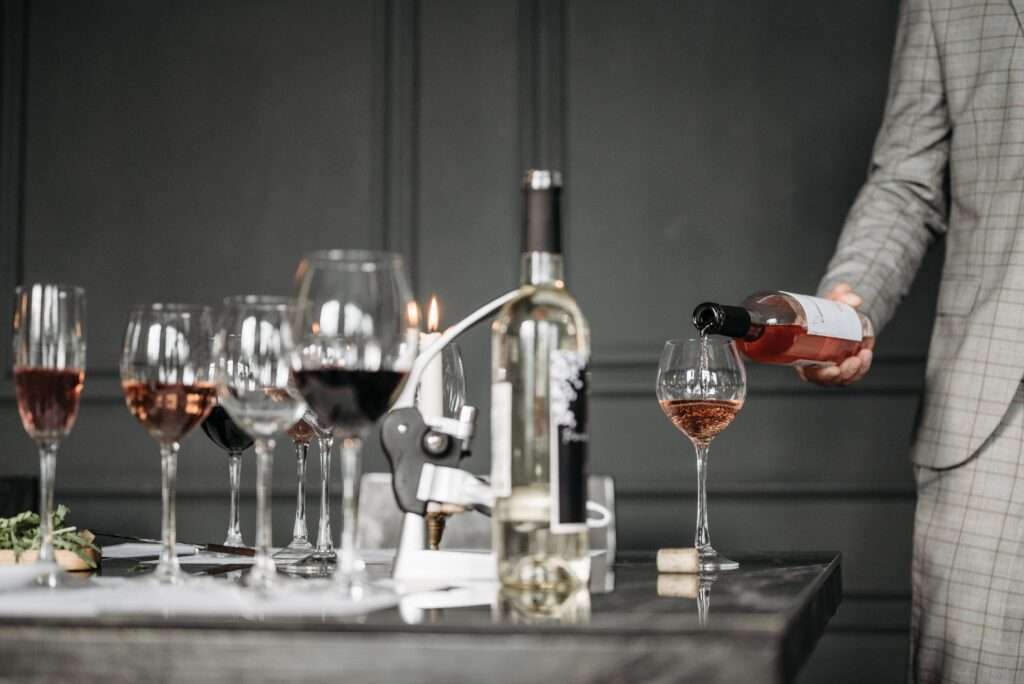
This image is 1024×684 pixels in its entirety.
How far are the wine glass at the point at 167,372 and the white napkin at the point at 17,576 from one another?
85 millimetres

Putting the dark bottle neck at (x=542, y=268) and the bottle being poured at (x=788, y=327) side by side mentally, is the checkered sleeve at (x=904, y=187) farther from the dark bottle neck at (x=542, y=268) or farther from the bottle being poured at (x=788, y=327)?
the dark bottle neck at (x=542, y=268)

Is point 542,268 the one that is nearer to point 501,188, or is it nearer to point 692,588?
point 692,588

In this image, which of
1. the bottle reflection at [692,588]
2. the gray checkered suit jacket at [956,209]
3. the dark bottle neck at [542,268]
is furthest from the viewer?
the gray checkered suit jacket at [956,209]

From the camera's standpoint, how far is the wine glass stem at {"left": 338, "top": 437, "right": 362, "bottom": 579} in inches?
31.1

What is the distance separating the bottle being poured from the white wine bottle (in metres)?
0.45

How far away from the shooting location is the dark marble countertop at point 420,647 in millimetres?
634

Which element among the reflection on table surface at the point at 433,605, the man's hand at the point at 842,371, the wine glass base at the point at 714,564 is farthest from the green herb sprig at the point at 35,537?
the man's hand at the point at 842,371

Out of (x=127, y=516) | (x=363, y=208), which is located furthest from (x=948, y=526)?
(x=127, y=516)

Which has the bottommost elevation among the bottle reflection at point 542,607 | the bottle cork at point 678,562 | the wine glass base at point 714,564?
the wine glass base at point 714,564

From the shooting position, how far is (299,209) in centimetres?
295

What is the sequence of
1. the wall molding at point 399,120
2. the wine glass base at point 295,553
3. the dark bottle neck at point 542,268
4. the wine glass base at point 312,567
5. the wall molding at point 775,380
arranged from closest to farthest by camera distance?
the dark bottle neck at point 542,268, the wine glass base at point 312,567, the wine glass base at point 295,553, the wall molding at point 775,380, the wall molding at point 399,120

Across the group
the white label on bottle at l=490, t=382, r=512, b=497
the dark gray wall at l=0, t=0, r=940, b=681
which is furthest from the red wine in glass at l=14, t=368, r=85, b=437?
the dark gray wall at l=0, t=0, r=940, b=681

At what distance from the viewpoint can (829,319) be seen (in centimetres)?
139

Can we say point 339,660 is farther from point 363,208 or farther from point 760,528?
point 363,208
